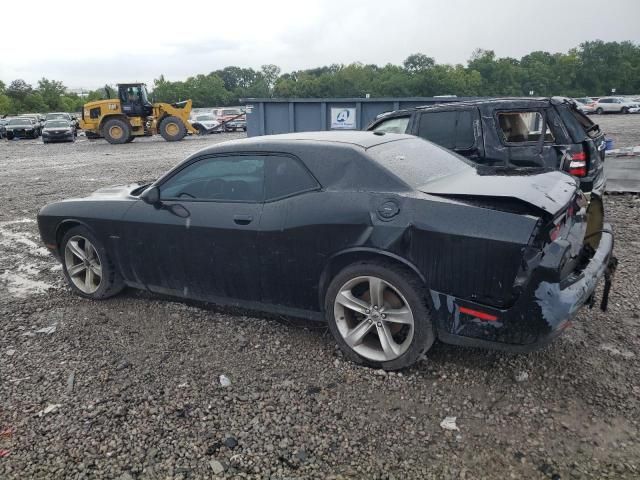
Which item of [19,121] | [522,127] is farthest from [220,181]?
[19,121]

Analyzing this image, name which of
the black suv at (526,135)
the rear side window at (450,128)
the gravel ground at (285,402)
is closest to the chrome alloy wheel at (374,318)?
the gravel ground at (285,402)

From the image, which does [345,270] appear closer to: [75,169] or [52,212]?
[52,212]

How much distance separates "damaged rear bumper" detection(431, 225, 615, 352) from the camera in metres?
2.78

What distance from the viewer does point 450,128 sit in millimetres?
6340

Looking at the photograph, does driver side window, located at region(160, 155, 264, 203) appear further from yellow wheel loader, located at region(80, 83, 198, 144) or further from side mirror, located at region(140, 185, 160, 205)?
yellow wheel loader, located at region(80, 83, 198, 144)

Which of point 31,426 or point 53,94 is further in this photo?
point 53,94

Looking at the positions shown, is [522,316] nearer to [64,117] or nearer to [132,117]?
[132,117]

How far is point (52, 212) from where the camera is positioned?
4719 mm

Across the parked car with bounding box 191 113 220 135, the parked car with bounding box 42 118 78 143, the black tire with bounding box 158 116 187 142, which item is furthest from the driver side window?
the parked car with bounding box 42 118 78 143

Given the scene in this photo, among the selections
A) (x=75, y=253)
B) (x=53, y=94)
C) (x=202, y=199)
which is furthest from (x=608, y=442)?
(x=53, y=94)

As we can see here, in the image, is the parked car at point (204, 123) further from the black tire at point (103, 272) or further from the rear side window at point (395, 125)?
the black tire at point (103, 272)

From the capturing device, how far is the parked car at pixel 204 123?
2998 centimetres

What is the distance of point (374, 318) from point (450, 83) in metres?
82.4

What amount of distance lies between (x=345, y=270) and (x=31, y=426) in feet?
6.56
